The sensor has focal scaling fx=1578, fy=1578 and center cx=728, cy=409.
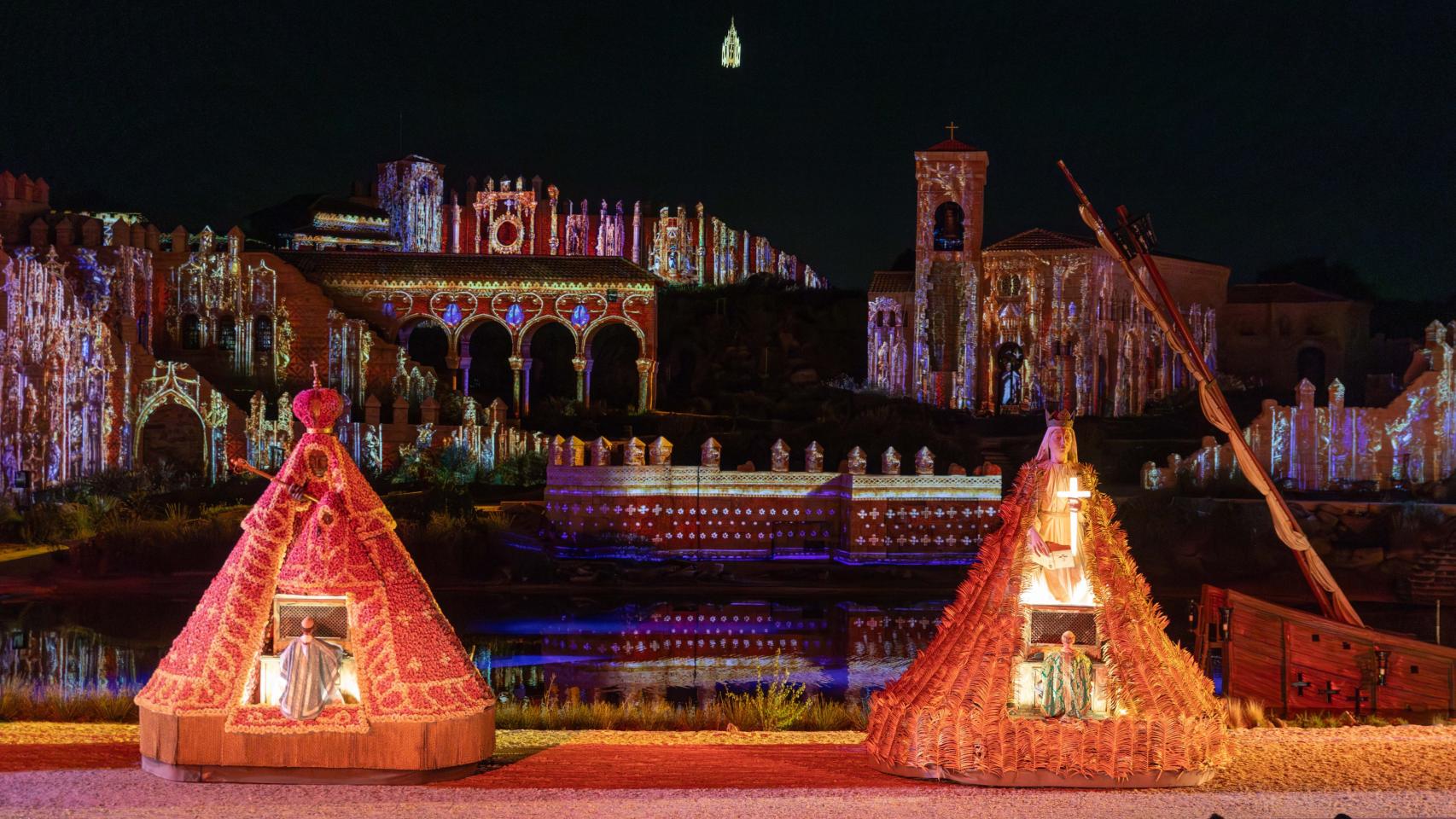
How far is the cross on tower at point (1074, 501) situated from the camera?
30.3 ft

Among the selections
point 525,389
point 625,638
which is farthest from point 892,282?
point 625,638

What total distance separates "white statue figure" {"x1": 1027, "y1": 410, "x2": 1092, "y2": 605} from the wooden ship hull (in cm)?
451

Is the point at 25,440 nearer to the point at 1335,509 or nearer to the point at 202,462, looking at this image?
the point at 202,462

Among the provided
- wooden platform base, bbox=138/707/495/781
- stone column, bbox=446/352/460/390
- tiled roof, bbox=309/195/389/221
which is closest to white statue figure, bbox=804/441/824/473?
stone column, bbox=446/352/460/390

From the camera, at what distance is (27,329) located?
27.6 metres

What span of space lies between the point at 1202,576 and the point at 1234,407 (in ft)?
38.8

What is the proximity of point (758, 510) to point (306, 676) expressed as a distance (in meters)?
16.0

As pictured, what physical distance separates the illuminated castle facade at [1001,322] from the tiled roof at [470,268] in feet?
22.1

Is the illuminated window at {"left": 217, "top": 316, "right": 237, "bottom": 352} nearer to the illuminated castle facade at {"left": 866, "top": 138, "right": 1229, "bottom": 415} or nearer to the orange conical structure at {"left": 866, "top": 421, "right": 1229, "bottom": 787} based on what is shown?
the illuminated castle facade at {"left": 866, "top": 138, "right": 1229, "bottom": 415}

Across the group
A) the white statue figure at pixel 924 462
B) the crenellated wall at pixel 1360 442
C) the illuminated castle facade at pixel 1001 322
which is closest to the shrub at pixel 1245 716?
the white statue figure at pixel 924 462

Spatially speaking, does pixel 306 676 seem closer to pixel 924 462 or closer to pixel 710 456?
pixel 710 456

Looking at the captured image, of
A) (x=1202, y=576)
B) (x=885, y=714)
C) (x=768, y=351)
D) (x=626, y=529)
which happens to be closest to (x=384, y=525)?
(x=885, y=714)

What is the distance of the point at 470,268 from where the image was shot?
34156mm

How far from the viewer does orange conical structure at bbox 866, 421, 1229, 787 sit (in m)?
9.02
